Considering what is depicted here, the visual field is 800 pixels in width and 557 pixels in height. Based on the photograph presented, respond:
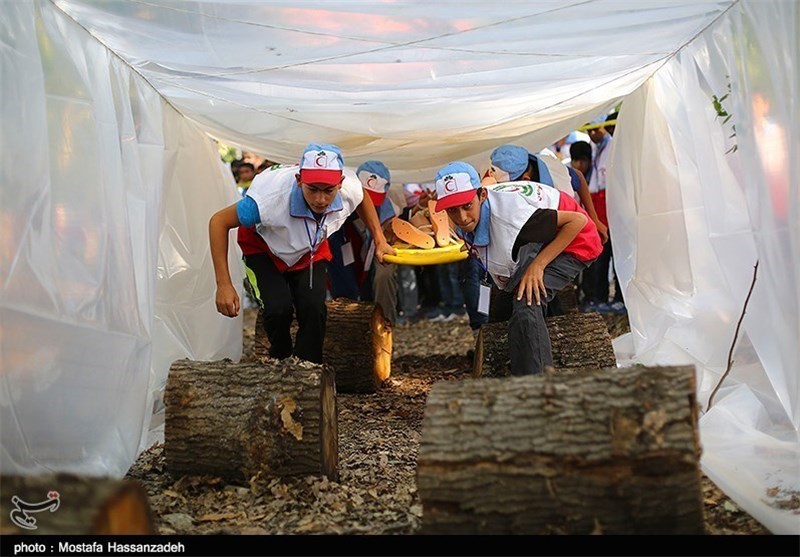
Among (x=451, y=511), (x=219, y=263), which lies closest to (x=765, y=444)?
(x=451, y=511)

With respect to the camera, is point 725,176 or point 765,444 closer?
point 765,444

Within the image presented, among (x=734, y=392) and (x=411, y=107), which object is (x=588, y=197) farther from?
(x=734, y=392)

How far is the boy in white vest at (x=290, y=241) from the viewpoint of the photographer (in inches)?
181

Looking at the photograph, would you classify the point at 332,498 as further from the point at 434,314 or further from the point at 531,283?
the point at 434,314

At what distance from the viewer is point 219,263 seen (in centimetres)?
463

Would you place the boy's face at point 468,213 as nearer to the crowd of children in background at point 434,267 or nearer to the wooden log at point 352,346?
the crowd of children in background at point 434,267

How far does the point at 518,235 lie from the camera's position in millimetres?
4633

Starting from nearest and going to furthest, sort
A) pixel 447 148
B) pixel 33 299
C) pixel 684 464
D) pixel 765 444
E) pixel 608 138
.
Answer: pixel 684 464, pixel 33 299, pixel 765 444, pixel 447 148, pixel 608 138

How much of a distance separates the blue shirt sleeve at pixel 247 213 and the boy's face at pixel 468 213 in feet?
3.30

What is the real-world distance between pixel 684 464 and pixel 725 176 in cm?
225

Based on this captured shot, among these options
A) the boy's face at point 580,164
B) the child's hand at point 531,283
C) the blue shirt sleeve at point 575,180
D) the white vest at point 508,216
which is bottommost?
the child's hand at point 531,283

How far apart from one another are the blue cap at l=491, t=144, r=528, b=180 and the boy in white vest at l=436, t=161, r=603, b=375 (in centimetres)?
111

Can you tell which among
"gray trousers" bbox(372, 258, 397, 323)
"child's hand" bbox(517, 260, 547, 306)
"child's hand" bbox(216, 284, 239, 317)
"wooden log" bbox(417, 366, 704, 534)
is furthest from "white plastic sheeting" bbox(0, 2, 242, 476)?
"gray trousers" bbox(372, 258, 397, 323)
